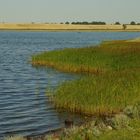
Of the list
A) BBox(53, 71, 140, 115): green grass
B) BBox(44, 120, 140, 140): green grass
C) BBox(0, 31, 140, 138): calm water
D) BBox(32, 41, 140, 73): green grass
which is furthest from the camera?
BBox(32, 41, 140, 73): green grass

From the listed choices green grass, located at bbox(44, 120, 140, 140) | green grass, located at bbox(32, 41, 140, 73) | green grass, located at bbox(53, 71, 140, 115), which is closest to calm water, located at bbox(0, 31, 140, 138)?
green grass, located at bbox(53, 71, 140, 115)

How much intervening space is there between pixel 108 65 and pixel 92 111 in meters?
15.0

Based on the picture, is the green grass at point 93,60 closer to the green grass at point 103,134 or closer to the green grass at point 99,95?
the green grass at point 99,95

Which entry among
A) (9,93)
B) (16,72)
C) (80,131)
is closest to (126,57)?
(16,72)

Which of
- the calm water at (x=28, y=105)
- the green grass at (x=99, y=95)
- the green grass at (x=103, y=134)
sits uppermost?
the green grass at (x=103, y=134)

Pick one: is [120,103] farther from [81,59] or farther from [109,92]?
[81,59]

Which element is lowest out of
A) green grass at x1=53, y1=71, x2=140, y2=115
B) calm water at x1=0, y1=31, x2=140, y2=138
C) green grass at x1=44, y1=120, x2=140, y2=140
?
calm water at x1=0, y1=31, x2=140, y2=138

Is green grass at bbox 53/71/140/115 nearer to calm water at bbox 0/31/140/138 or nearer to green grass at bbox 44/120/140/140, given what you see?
calm water at bbox 0/31/140/138

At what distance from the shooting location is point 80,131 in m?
12.8

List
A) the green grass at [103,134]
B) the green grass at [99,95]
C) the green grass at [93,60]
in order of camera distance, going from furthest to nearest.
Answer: the green grass at [93,60], the green grass at [99,95], the green grass at [103,134]

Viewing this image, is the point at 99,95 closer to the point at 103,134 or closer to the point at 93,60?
the point at 103,134

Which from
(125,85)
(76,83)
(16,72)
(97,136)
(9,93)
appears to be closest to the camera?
(97,136)

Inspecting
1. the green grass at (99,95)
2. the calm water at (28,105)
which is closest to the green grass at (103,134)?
the calm water at (28,105)

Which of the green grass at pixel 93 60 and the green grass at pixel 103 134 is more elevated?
the green grass at pixel 103 134
